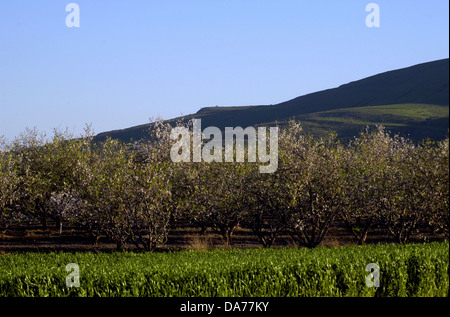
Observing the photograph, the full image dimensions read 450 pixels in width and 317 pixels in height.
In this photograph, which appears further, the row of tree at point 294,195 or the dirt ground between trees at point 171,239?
the dirt ground between trees at point 171,239

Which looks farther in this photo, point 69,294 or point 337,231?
point 337,231

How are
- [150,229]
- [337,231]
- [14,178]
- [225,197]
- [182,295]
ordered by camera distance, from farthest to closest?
[337,231] → [14,178] → [225,197] → [150,229] → [182,295]

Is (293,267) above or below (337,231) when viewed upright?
above

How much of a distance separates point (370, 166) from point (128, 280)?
1758cm

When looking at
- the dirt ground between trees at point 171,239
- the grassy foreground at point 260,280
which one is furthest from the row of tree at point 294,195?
the grassy foreground at point 260,280

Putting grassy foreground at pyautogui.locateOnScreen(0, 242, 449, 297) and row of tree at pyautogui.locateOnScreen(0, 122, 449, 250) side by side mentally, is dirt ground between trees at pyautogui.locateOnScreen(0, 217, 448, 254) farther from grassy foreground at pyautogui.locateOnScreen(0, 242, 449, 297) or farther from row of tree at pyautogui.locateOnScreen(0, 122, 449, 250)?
grassy foreground at pyautogui.locateOnScreen(0, 242, 449, 297)

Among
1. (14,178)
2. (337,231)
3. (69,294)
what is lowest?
(337,231)

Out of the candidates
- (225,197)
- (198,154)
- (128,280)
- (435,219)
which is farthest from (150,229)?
(435,219)

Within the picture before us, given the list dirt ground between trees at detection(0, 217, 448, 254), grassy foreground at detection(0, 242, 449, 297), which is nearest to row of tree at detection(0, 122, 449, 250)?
dirt ground between trees at detection(0, 217, 448, 254)

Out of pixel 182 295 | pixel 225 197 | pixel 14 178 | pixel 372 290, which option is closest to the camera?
pixel 182 295

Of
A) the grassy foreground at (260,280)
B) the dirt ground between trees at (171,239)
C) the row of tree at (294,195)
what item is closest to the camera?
the grassy foreground at (260,280)

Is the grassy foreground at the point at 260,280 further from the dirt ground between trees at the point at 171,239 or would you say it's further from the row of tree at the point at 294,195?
the dirt ground between trees at the point at 171,239
